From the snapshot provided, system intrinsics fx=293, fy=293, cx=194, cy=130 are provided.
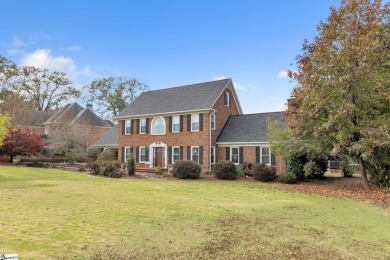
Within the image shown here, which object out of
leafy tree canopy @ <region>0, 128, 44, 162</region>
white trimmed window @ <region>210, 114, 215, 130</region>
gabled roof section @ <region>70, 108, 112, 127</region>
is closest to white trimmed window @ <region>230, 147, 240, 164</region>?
white trimmed window @ <region>210, 114, 215, 130</region>

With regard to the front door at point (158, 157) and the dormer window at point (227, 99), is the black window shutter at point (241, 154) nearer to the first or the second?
the dormer window at point (227, 99)

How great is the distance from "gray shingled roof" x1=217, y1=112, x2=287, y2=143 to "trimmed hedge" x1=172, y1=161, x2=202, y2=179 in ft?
16.4

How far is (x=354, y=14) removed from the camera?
15.8 metres

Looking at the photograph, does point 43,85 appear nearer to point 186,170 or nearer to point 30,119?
point 30,119

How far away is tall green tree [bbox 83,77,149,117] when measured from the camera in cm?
5150

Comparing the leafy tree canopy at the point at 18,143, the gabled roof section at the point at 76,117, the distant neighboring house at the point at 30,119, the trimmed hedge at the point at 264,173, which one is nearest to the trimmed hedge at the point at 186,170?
the trimmed hedge at the point at 264,173

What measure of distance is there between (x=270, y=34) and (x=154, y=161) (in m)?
15.9

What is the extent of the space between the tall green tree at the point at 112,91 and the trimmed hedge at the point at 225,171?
111 ft

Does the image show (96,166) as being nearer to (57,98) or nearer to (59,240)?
(59,240)

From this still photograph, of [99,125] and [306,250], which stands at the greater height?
[99,125]

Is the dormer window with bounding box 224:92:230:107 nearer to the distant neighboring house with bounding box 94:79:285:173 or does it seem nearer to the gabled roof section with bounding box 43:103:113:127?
the distant neighboring house with bounding box 94:79:285:173

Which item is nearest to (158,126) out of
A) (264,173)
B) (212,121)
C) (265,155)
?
(212,121)

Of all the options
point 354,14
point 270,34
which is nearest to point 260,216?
point 354,14

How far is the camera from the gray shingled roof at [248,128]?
2484cm
